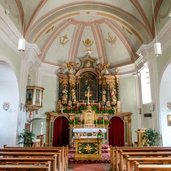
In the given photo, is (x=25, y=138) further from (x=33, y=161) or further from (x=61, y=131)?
(x=33, y=161)

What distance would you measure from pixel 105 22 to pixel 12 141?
9279mm

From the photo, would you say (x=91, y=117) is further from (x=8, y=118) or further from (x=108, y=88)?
(x=8, y=118)

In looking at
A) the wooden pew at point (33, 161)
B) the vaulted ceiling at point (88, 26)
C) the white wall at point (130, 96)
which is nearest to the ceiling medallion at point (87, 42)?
the vaulted ceiling at point (88, 26)

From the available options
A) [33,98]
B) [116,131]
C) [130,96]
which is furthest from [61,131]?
[130,96]

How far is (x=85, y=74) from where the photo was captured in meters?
14.4

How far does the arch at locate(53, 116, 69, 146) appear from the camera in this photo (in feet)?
42.2

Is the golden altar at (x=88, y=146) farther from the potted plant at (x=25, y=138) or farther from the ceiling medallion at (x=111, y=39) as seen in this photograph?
the ceiling medallion at (x=111, y=39)

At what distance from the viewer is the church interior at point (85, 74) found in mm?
8891

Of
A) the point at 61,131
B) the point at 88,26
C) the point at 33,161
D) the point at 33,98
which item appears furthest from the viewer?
the point at 88,26

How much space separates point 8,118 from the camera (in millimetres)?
9008

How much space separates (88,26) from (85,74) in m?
3.44

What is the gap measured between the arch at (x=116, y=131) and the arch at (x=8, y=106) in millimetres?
6452

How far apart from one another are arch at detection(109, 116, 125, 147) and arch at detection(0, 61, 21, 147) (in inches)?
254

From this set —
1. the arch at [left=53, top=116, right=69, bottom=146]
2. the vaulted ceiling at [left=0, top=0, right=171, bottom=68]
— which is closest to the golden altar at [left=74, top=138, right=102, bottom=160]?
the arch at [left=53, top=116, right=69, bottom=146]
